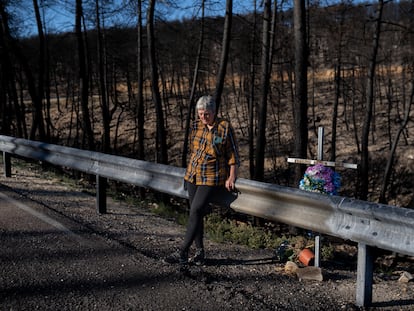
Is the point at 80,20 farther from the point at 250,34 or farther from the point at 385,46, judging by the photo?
the point at 385,46

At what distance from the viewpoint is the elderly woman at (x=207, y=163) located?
4.84 meters

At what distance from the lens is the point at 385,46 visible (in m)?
40.6

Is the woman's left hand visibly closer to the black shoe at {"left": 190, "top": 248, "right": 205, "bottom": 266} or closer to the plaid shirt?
the plaid shirt

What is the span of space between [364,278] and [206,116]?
2044 mm

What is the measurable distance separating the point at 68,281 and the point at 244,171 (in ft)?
97.9

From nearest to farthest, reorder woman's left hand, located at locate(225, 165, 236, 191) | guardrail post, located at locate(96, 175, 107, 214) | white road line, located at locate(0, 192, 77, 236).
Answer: woman's left hand, located at locate(225, 165, 236, 191), white road line, located at locate(0, 192, 77, 236), guardrail post, located at locate(96, 175, 107, 214)

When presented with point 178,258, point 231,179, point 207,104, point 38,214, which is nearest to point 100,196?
point 38,214

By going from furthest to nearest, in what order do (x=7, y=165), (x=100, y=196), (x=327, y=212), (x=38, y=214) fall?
1. (x=7, y=165)
2. (x=100, y=196)
3. (x=38, y=214)
4. (x=327, y=212)

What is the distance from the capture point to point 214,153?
191 inches

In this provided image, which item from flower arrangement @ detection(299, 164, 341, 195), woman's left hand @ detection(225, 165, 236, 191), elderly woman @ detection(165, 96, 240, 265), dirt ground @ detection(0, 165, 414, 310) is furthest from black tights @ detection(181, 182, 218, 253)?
flower arrangement @ detection(299, 164, 341, 195)

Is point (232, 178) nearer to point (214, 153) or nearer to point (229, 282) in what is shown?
point (214, 153)

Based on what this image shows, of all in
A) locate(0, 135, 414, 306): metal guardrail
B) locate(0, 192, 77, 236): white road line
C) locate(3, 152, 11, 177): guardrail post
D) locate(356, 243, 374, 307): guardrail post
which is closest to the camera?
locate(0, 135, 414, 306): metal guardrail

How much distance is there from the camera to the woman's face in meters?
4.81

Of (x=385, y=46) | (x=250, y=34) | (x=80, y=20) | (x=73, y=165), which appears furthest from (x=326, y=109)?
(x=73, y=165)
